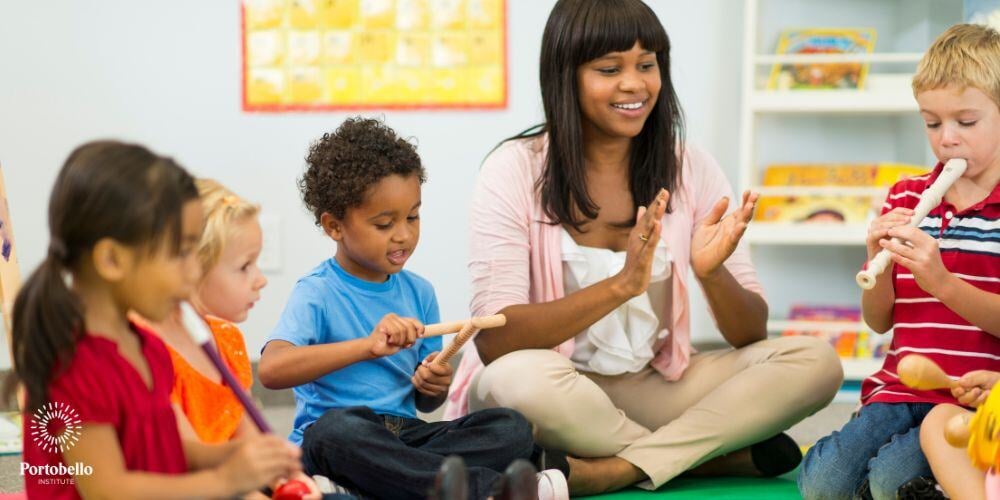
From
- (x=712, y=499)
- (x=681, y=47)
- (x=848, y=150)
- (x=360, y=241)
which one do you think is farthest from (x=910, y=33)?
(x=360, y=241)

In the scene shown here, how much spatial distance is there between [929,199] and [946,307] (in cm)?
14

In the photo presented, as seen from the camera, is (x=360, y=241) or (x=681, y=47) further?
(x=681, y=47)

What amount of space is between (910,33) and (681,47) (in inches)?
19.9

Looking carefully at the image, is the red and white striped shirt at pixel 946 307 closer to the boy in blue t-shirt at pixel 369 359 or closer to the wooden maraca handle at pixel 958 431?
the wooden maraca handle at pixel 958 431

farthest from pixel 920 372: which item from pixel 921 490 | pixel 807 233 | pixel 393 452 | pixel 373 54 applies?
pixel 373 54

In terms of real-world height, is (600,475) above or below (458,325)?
below

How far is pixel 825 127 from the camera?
2814 millimetres

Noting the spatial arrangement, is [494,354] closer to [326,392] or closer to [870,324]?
[326,392]

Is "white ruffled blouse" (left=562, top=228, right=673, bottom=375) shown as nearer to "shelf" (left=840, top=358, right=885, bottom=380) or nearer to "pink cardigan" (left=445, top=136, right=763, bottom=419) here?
"pink cardigan" (left=445, top=136, right=763, bottom=419)

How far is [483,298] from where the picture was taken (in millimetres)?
1769

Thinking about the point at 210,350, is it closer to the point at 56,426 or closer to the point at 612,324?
the point at 56,426

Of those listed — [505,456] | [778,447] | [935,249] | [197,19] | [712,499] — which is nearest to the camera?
[935,249]

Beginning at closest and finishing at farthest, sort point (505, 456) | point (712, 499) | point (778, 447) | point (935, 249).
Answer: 1. point (935, 249)
2. point (505, 456)
3. point (712, 499)
4. point (778, 447)

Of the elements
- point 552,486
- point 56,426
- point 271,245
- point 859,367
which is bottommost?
point 859,367
